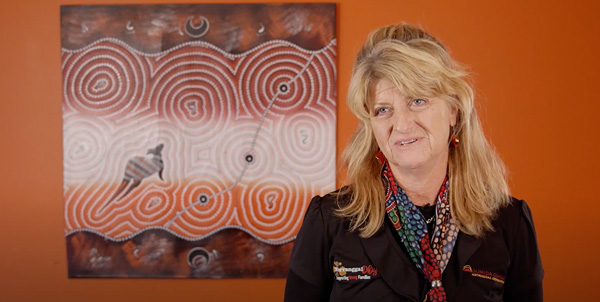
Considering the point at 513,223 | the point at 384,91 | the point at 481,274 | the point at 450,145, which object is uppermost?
the point at 384,91

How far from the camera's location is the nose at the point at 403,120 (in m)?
1.23

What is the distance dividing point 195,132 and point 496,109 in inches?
55.5

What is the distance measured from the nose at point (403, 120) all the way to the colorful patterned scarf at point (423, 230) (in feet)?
0.48

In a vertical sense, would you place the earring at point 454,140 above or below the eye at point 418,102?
below

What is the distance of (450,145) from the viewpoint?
1.41 meters

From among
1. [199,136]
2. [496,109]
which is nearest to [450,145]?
[496,109]

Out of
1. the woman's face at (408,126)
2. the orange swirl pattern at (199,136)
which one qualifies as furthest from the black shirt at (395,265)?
the orange swirl pattern at (199,136)

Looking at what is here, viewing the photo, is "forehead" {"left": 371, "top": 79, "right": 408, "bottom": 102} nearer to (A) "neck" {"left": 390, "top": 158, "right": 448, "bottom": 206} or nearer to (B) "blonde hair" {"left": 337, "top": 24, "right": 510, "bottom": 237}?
(B) "blonde hair" {"left": 337, "top": 24, "right": 510, "bottom": 237}

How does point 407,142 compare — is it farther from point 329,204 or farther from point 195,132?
point 195,132

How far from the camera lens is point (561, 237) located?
285 centimetres

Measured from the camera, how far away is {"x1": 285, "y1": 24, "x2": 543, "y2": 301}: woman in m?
1.25

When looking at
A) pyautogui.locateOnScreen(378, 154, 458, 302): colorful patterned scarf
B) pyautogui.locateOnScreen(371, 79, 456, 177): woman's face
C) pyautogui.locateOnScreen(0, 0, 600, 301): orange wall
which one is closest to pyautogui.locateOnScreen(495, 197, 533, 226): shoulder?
pyautogui.locateOnScreen(378, 154, 458, 302): colorful patterned scarf

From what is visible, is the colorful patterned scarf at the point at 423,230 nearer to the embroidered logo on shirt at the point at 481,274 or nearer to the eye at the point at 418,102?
the embroidered logo on shirt at the point at 481,274

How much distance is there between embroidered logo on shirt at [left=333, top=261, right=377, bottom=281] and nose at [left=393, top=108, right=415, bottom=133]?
301 millimetres
